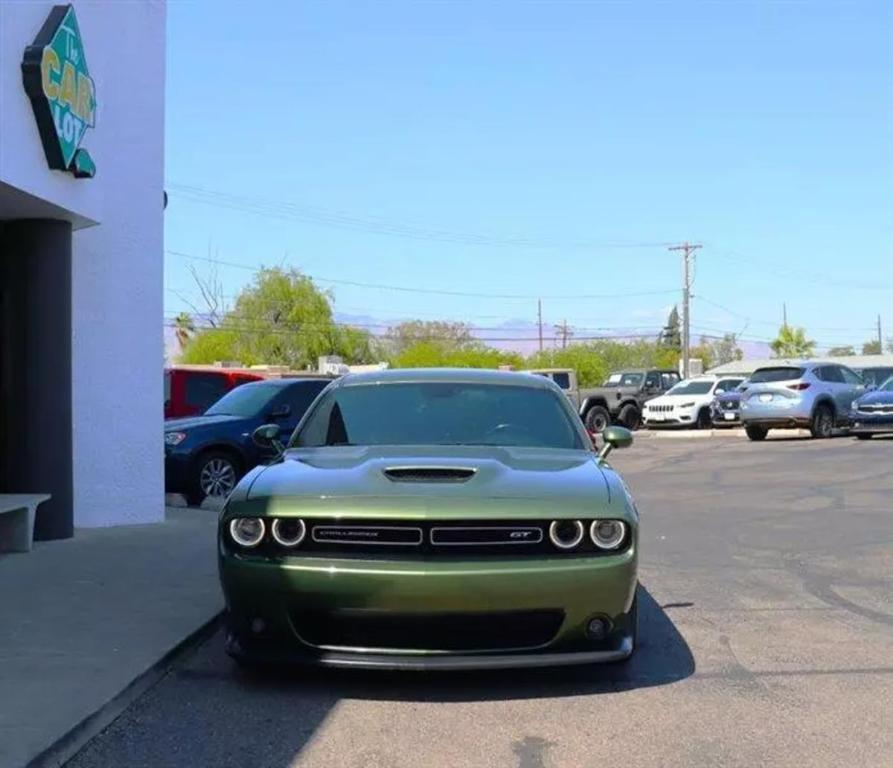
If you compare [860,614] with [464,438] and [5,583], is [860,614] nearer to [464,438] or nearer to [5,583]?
[464,438]

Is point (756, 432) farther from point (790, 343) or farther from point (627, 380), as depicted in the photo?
point (790, 343)

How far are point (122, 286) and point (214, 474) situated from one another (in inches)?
123

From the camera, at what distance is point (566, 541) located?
4887 mm

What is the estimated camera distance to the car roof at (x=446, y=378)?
6.82 m

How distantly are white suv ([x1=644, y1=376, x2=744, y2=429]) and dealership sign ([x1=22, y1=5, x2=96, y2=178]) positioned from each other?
25.4m

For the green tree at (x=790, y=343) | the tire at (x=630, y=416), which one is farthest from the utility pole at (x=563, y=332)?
the tire at (x=630, y=416)

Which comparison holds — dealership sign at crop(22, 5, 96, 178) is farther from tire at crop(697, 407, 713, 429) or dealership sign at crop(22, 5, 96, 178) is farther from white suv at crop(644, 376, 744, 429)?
tire at crop(697, 407, 713, 429)

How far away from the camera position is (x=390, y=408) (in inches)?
257

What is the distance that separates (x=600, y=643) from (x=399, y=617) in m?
0.97

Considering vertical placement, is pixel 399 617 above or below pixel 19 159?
below

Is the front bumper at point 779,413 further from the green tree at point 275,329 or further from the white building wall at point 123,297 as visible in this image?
the green tree at point 275,329

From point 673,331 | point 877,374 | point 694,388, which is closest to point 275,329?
point 673,331

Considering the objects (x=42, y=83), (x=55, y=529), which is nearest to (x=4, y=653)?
(x=55, y=529)

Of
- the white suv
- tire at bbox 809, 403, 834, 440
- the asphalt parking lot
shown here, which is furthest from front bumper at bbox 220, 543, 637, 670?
the white suv
